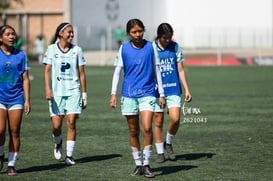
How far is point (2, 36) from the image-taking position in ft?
38.5

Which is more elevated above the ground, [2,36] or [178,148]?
[2,36]

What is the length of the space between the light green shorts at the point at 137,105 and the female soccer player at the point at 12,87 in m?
1.31

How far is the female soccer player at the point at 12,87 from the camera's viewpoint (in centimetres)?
1173

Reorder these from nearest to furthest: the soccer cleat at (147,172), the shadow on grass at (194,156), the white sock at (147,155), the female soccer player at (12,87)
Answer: the soccer cleat at (147,172) → the white sock at (147,155) → the female soccer player at (12,87) → the shadow on grass at (194,156)

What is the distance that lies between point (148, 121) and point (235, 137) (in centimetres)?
492

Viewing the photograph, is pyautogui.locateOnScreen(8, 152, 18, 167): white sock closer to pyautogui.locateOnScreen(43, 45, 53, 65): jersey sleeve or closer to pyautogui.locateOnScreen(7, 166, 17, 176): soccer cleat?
pyautogui.locateOnScreen(7, 166, 17, 176): soccer cleat

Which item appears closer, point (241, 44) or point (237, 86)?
point (237, 86)

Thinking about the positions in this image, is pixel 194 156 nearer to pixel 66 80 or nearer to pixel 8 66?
pixel 66 80

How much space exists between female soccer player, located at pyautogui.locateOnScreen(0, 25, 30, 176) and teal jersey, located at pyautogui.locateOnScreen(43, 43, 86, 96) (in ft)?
3.53

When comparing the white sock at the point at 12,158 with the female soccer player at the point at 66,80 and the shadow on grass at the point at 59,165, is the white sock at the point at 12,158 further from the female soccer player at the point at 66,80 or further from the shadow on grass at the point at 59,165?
the female soccer player at the point at 66,80

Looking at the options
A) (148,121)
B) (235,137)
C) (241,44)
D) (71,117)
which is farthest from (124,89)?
(241,44)

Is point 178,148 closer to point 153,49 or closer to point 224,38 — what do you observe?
point 153,49

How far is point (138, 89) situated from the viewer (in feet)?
38.3

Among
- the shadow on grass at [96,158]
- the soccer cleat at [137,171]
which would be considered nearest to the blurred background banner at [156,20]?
the shadow on grass at [96,158]
